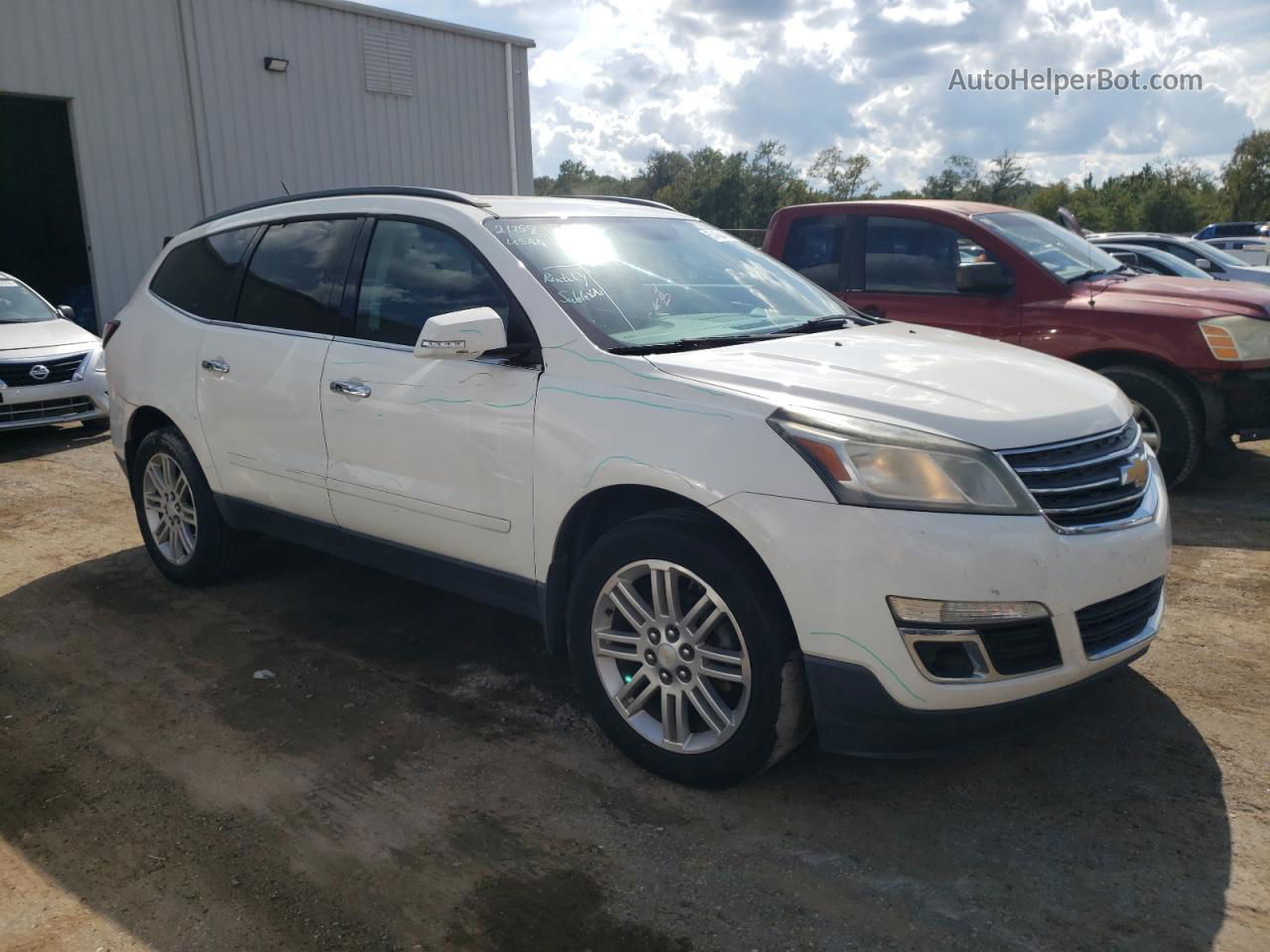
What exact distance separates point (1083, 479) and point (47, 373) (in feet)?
30.5

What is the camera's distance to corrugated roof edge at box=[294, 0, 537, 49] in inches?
617

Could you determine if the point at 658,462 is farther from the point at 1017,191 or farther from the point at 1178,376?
the point at 1017,191

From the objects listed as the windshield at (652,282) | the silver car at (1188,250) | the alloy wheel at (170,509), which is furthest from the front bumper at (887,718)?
the silver car at (1188,250)

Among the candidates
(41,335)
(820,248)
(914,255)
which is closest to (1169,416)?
(914,255)

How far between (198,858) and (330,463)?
1.71 meters

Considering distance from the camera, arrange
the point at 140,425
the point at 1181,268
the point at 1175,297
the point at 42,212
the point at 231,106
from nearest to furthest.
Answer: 1. the point at 140,425
2. the point at 1175,297
3. the point at 1181,268
4. the point at 231,106
5. the point at 42,212

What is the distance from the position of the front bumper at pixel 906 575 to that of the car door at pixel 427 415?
95 cm

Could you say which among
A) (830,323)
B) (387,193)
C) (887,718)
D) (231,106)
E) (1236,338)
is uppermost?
(231,106)

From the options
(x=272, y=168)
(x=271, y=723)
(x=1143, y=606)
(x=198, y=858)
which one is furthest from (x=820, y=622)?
(x=272, y=168)

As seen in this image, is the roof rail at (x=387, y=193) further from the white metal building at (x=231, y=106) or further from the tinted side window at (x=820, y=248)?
the white metal building at (x=231, y=106)

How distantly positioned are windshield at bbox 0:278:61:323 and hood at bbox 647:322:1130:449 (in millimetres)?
9406

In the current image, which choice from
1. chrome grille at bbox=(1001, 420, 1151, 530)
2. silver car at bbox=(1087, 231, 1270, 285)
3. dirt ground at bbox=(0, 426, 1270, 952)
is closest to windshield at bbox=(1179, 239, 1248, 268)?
silver car at bbox=(1087, 231, 1270, 285)

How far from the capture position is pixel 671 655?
3119 mm

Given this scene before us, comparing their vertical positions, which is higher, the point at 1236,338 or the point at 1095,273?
the point at 1095,273
